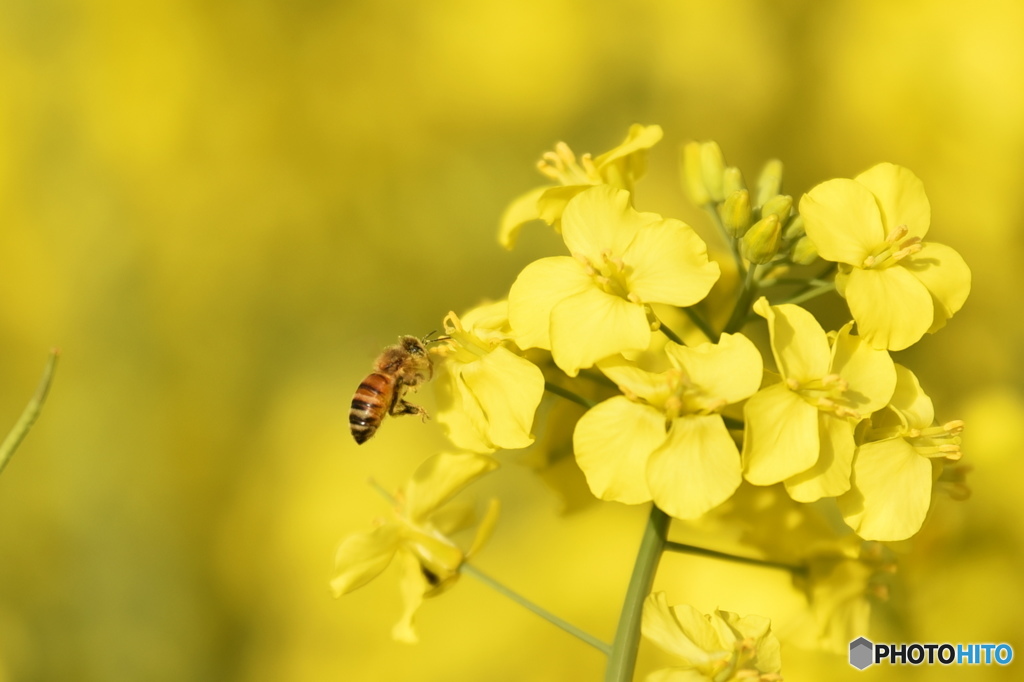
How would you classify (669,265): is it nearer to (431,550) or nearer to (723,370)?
(723,370)

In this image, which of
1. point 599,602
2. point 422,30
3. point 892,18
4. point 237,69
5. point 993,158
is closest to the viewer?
point 599,602

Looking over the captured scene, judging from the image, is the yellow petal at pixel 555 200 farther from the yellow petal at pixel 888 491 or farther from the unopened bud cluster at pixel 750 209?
the yellow petal at pixel 888 491

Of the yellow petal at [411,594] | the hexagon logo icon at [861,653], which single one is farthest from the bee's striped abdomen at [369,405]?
the hexagon logo icon at [861,653]

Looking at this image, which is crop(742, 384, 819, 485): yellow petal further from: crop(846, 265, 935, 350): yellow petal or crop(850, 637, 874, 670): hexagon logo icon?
crop(850, 637, 874, 670): hexagon logo icon

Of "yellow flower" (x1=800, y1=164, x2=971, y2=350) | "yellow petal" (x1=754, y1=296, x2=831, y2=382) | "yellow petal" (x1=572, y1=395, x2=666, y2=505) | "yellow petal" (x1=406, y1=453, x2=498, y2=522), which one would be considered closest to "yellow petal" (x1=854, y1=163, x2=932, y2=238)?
"yellow flower" (x1=800, y1=164, x2=971, y2=350)

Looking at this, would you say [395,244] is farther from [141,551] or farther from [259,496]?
[141,551]

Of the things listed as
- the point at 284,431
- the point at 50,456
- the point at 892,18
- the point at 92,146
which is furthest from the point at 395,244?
the point at 892,18

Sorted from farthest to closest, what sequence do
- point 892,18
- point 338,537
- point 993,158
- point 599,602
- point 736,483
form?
1. point 892,18
2. point 993,158
3. point 338,537
4. point 599,602
5. point 736,483

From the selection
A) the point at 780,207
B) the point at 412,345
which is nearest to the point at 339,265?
the point at 412,345
